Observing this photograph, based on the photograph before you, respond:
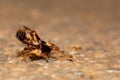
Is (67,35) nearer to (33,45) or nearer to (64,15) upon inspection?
(33,45)

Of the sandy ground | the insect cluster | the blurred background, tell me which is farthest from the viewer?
the blurred background

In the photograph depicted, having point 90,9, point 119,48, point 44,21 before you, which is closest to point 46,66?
point 119,48

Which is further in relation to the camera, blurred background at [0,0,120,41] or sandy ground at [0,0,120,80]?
blurred background at [0,0,120,41]

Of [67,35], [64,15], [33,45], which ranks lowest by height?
[33,45]

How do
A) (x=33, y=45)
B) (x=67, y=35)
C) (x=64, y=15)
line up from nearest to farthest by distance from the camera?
(x=33, y=45)
(x=67, y=35)
(x=64, y=15)

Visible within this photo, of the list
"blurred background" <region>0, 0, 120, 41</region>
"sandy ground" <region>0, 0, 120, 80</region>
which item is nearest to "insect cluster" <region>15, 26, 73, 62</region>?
"sandy ground" <region>0, 0, 120, 80</region>

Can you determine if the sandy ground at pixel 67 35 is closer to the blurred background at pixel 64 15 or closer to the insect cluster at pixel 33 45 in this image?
the blurred background at pixel 64 15

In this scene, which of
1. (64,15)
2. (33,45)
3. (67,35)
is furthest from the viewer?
(64,15)

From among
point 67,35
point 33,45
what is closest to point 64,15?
point 67,35

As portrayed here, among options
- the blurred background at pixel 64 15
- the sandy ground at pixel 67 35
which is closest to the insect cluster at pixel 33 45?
the sandy ground at pixel 67 35

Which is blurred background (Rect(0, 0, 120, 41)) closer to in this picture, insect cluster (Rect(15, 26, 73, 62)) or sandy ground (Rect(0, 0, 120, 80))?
sandy ground (Rect(0, 0, 120, 80))
